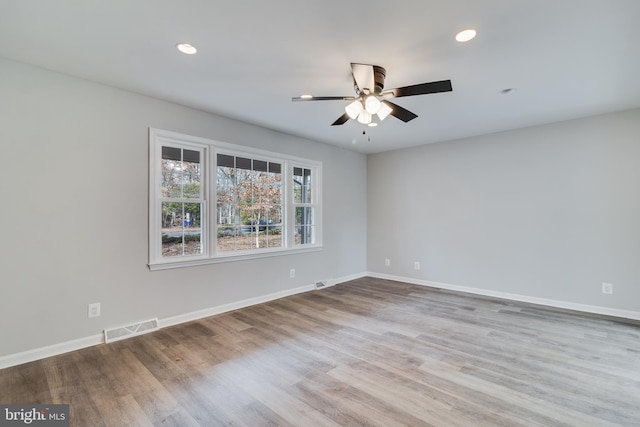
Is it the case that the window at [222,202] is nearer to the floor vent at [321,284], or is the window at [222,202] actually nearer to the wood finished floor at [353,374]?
the floor vent at [321,284]

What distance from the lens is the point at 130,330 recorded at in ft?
10.2

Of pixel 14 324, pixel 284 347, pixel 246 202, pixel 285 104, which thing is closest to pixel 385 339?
pixel 284 347

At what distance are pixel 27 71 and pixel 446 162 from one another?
18.2ft

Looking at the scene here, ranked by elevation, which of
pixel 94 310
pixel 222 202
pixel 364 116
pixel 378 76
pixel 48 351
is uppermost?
pixel 378 76

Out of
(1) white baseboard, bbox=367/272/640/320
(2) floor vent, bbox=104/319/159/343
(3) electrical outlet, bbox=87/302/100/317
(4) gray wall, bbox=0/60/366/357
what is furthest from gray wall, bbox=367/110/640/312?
(3) electrical outlet, bbox=87/302/100/317

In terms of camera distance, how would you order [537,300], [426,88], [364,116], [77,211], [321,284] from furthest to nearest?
[321,284]
[537,300]
[77,211]
[364,116]
[426,88]

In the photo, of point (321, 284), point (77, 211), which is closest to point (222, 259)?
point (77, 211)

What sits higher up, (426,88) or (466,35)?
(466,35)

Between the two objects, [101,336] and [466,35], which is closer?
[466,35]

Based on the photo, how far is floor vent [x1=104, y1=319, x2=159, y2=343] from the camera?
9.78 ft

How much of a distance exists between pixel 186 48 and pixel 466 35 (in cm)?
217

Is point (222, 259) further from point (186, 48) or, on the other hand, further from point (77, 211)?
point (186, 48)

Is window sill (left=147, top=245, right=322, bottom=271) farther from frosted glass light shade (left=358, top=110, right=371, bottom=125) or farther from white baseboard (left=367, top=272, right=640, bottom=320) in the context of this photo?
frosted glass light shade (left=358, top=110, right=371, bottom=125)

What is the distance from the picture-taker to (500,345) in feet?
9.68
